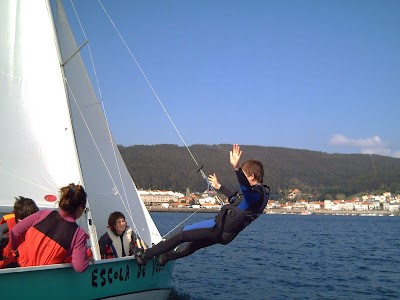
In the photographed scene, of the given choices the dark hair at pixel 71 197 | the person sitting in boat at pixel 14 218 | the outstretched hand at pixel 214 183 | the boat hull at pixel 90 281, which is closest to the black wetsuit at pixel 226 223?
the outstretched hand at pixel 214 183

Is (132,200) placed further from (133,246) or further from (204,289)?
(204,289)

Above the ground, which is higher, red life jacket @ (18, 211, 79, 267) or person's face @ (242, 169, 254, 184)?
person's face @ (242, 169, 254, 184)

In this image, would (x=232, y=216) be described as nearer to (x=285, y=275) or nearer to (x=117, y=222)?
(x=117, y=222)

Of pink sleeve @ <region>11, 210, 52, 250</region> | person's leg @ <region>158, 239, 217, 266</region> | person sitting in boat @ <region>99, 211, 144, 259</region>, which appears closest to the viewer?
pink sleeve @ <region>11, 210, 52, 250</region>

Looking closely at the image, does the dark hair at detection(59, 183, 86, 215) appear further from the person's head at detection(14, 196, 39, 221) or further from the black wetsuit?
the black wetsuit

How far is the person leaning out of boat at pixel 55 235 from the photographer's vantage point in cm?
586

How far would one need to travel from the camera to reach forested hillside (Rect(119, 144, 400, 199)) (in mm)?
163750

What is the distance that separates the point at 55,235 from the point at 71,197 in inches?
20.5

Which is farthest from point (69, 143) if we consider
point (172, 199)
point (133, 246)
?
point (172, 199)

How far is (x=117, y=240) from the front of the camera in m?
8.55

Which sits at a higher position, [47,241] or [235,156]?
[235,156]

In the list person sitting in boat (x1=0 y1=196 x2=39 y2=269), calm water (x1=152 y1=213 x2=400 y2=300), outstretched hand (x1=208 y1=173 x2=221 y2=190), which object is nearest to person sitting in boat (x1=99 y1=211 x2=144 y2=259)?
person sitting in boat (x1=0 y1=196 x2=39 y2=269)

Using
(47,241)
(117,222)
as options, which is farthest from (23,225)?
(117,222)

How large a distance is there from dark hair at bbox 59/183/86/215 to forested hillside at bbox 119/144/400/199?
144713mm
